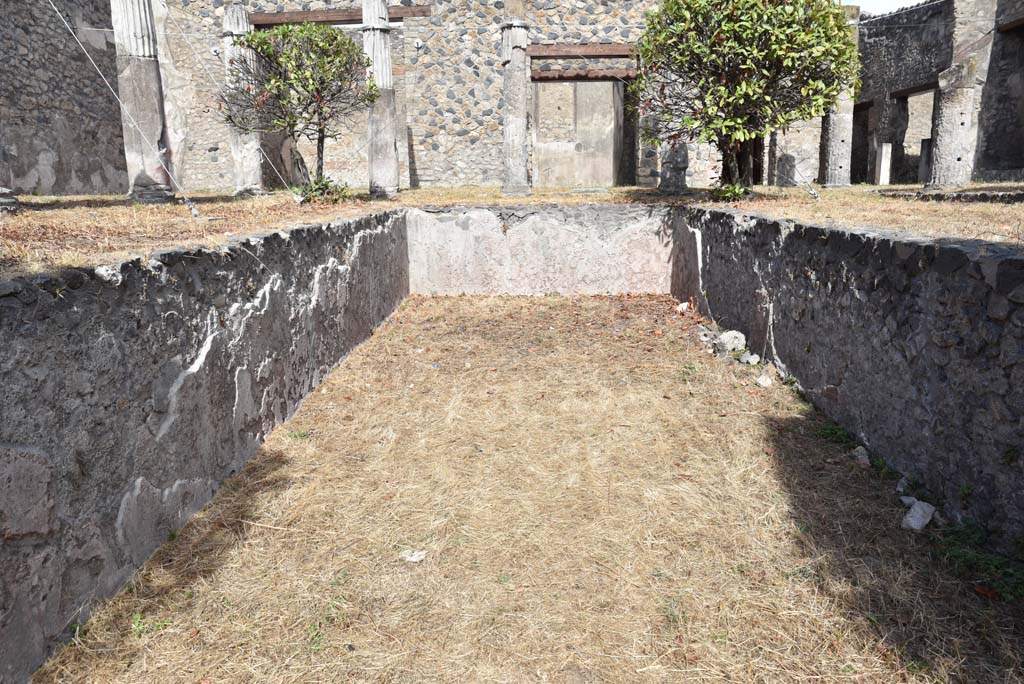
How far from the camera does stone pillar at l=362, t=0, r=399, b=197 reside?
9797 millimetres

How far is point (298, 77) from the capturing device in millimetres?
8812

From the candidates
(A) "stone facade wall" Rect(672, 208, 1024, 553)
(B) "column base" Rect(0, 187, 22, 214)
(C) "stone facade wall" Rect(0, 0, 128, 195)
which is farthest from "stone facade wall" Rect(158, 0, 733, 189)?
(A) "stone facade wall" Rect(672, 208, 1024, 553)

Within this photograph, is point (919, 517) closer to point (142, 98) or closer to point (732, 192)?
point (732, 192)

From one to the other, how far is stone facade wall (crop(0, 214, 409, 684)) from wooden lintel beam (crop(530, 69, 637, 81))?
34.7ft

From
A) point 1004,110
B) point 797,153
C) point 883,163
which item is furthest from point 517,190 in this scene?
point 883,163

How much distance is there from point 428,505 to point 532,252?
5.02 meters

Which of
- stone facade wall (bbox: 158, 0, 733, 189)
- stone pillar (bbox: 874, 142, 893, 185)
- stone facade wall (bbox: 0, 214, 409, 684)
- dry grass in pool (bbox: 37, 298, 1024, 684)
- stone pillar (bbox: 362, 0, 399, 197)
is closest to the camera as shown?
stone facade wall (bbox: 0, 214, 409, 684)

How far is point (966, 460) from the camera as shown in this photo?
2.58 meters

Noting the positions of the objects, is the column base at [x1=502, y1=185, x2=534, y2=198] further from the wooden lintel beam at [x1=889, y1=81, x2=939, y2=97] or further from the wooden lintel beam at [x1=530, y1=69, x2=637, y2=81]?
the wooden lintel beam at [x1=889, y1=81, x2=939, y2=97]

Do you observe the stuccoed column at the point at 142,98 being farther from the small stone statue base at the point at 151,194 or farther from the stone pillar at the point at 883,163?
the stone pillar at the point at 883,163

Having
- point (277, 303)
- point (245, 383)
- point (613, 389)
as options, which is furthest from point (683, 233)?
point (245, 383)

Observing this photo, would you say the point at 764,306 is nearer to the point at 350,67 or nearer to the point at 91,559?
the point at 91,559

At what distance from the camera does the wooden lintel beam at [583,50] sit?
Answer: 12.6 metres

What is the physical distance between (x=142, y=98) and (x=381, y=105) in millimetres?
3118
